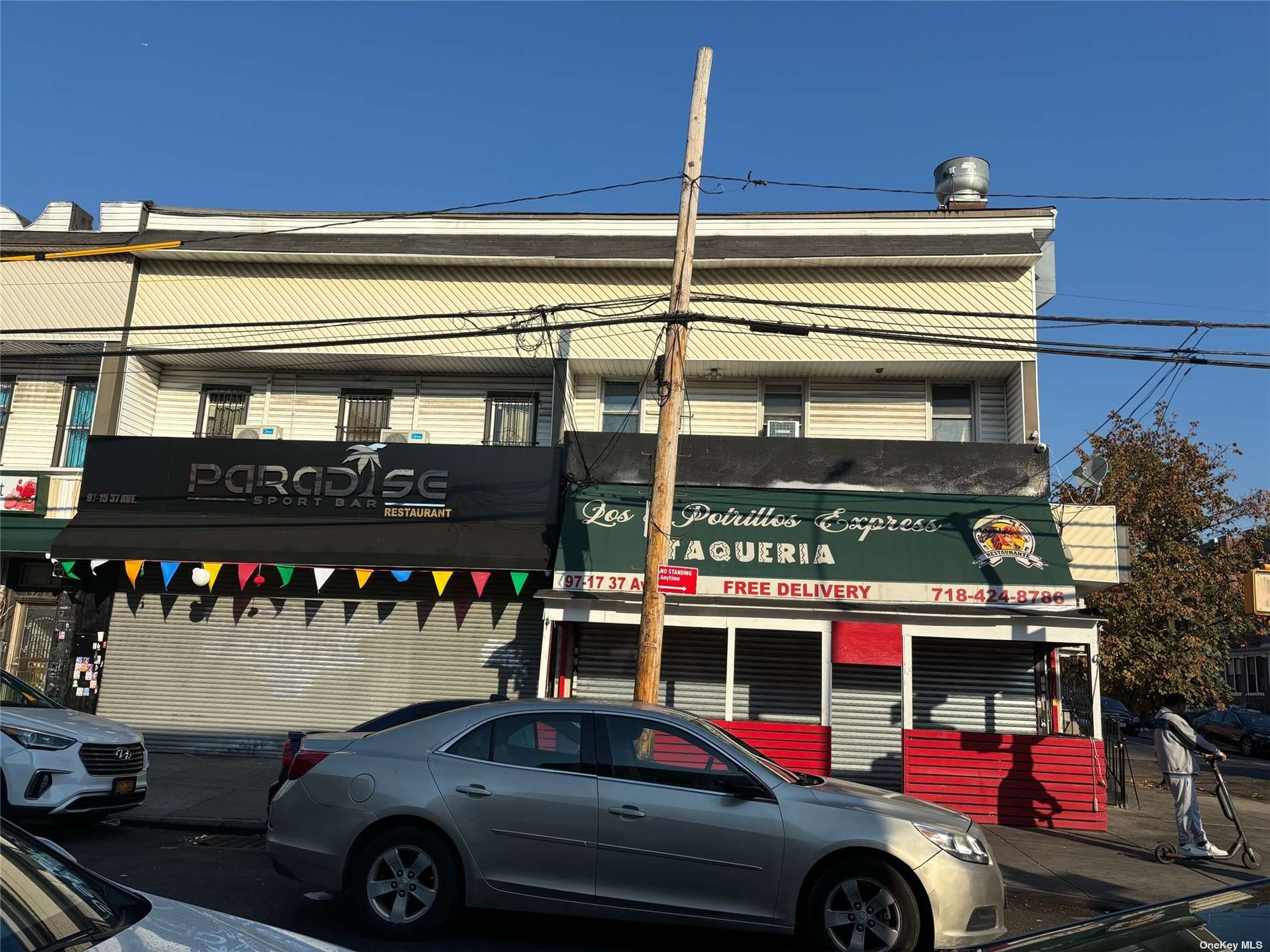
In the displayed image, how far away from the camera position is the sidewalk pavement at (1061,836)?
9.02 m

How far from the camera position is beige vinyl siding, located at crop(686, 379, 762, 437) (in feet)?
54.9

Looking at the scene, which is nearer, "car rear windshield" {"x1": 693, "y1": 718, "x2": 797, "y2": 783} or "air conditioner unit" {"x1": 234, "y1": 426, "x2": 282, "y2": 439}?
"car rear windshield" {"x1": 693, "y1": 718, "x2": 797, "y2": 783}

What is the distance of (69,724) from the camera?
9.35 metres

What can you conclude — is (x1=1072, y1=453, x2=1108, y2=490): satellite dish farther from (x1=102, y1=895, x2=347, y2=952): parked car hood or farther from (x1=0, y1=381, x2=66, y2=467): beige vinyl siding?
(x1=0, y1=381, x2=66, y2=467): beige vinyl siding

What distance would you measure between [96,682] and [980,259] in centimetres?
1620

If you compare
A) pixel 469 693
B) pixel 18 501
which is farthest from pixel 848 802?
pixel 18 501

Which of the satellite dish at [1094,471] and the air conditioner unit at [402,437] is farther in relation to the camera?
the air conditioner unit at [402,437]

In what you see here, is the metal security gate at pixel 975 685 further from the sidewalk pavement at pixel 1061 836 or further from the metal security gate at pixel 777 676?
the sidewalk pavement at pixel 1061 836

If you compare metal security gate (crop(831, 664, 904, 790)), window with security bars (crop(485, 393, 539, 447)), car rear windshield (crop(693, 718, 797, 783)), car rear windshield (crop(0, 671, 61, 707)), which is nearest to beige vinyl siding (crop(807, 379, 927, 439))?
metal security gate (crop(831, 664, 904, 790))

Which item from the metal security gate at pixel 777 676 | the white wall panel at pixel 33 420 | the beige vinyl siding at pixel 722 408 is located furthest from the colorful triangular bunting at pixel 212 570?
the metal security gate at pixel 777 676

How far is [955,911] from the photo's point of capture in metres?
5.84

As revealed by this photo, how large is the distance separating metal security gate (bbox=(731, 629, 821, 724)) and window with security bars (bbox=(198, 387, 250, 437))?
1004 centimetres

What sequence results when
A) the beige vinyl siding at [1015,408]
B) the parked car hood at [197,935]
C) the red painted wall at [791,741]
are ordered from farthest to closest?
the beige vinyl siding at [1015,408]
the red painted wall at [791,741]
the parked car hood at [197,935]

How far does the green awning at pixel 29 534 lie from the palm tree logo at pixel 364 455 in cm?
483
